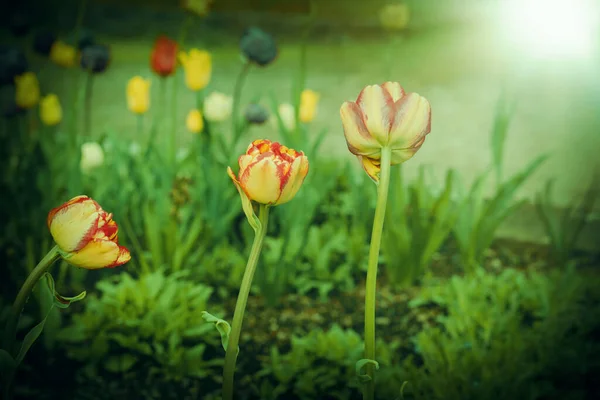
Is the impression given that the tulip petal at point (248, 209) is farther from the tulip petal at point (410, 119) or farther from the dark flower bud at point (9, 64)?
the dark flower bud at point (9, 64)

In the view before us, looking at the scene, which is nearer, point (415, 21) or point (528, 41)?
point (528, 41)

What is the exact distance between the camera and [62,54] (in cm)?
152

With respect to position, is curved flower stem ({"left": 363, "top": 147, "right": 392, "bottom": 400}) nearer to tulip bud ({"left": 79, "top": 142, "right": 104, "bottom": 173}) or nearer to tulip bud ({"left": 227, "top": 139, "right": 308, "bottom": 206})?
tulip bud ({"left": 227, "top": 139, "right": 308, "bottom": 206})

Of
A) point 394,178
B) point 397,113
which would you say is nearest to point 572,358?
point 394,178

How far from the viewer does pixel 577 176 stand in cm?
185

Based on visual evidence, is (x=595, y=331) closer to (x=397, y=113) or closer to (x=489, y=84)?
(x=397, y=113)

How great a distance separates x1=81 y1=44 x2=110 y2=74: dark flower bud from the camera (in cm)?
138

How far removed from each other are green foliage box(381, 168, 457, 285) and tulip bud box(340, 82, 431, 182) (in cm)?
70

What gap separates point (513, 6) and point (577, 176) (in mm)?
670

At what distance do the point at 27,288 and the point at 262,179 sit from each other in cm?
23

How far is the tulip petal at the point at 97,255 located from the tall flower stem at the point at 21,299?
0.05 ft

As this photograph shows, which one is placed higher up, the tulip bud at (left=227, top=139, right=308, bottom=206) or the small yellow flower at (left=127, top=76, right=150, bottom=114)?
the small yellow flower at (left=127, top=76, right=150, bottom=114)

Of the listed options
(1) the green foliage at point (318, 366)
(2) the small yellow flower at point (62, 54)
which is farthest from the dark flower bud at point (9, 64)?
(1) the green foliage at point (318, 366)

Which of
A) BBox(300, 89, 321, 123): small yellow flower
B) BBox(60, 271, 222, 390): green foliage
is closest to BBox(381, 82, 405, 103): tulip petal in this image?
BBox(60, 271, 222, 390): green foliage
